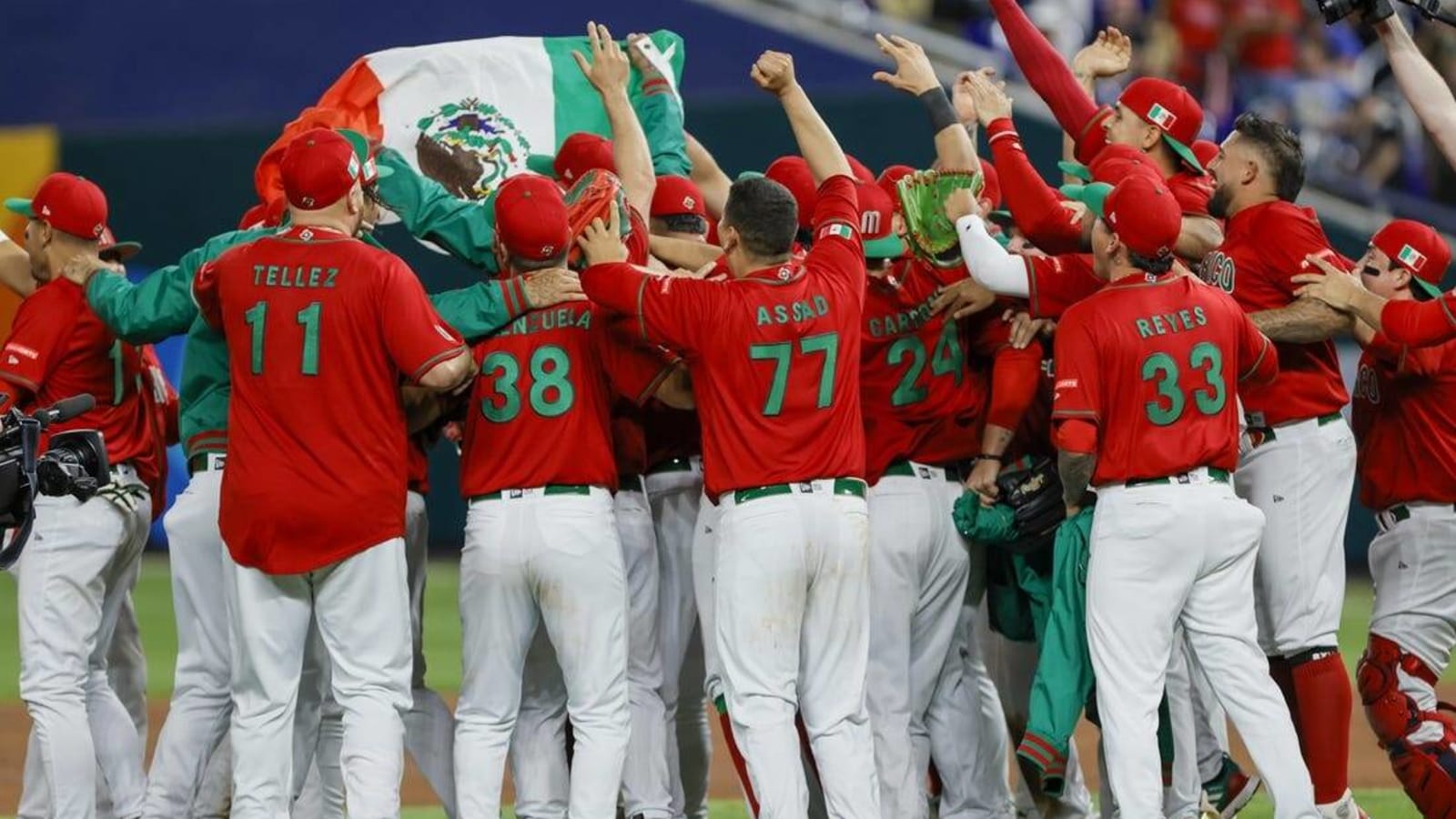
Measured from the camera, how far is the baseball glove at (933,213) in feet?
24.3

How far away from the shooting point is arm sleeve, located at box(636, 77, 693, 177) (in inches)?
336

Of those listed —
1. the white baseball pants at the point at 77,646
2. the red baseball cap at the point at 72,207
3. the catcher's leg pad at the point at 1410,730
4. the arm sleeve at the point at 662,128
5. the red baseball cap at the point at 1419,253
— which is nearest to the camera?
the white baseball pants at the point at 77,646

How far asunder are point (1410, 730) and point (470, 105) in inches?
188

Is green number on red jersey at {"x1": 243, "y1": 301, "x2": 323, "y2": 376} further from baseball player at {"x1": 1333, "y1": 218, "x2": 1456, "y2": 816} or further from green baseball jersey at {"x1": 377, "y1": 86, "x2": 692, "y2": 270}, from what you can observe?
baseball player at {"x1": 1333, "y1": 218, "x2": 1456, "y2": 816}

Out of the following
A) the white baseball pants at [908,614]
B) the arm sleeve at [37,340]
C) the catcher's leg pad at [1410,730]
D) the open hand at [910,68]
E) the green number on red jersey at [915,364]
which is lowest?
the catcher's leg pad at [1410,730]

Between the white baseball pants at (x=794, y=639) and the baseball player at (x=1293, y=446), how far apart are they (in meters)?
1.79

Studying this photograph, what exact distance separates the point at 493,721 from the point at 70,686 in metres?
1.66

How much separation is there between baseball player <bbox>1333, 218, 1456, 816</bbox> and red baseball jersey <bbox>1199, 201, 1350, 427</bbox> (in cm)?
23

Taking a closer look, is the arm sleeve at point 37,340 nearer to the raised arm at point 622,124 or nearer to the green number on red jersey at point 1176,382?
the raised arm at point 622,124

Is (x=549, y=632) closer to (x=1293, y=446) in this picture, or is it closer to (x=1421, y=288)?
(x=1293, y=446)

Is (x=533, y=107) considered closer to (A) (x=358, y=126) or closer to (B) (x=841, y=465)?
(A) (x=358, y=126)

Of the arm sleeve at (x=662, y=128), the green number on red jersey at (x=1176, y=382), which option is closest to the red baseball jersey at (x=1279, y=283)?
the green number on red jersey at (x=1176, y=382)

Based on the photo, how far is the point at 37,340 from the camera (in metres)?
7.47

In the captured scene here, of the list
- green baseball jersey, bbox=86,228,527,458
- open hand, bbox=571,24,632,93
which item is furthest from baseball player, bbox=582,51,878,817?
open hand, bbox=571,24,632,93
